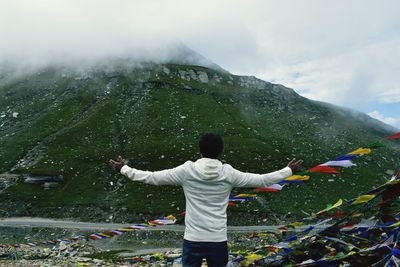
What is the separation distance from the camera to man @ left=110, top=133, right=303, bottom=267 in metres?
6.66

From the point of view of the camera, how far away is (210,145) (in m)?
6.78

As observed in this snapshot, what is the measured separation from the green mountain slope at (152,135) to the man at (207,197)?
2698 inches

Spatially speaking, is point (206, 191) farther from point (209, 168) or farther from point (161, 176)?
point (161, 176)

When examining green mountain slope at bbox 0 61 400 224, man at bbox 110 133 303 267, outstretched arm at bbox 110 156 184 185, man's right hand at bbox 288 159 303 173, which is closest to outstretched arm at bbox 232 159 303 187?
man at bbox 110 133 303 267

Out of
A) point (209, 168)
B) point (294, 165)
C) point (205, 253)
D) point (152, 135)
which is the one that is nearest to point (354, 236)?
point (294, 165)

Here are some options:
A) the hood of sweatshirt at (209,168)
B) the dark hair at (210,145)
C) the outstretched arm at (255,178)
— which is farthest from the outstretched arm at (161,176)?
the outstretched arm at (255,178)

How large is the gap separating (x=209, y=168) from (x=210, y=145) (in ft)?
1.34

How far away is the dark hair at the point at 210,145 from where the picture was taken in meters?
6.79

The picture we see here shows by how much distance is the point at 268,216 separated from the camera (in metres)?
75.4

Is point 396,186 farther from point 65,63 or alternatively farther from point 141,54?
point 141,54

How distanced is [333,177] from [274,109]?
2353 inches

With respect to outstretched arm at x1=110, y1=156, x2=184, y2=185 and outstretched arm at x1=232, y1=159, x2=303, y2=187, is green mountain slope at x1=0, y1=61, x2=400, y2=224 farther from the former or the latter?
outstretched arm at x1=110, y1=156, x2=184, y2=185

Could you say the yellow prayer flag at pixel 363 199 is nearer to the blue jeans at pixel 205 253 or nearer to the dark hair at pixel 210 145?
the blue jeans at pixel 205 253

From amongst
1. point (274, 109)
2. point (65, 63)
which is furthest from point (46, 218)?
point (65, 63)
